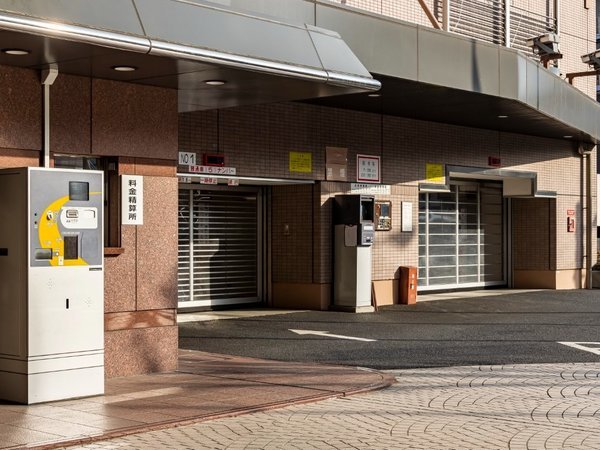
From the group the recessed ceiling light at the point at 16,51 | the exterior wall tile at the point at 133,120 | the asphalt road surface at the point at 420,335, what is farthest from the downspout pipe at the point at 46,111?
the asphalt road surface at the point at 420,335

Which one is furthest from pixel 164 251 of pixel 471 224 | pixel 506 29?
pixel 471 224

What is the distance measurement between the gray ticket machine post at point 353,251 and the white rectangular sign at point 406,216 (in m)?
1.88

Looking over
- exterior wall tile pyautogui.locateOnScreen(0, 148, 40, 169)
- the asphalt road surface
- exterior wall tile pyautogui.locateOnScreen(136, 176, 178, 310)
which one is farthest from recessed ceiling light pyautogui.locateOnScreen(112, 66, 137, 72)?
the asphalt road surface

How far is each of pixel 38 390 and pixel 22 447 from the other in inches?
66.0

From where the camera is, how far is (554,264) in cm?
2289

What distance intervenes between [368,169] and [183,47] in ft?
31.5

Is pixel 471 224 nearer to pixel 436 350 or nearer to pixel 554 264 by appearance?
pixel 554 264

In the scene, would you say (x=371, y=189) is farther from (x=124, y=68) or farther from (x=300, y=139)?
(x=124, y=68)

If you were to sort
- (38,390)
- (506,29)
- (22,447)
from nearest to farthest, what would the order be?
1. (22,447)
2. (38,390)
3. (506,29)

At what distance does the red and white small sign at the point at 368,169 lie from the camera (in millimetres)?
17984

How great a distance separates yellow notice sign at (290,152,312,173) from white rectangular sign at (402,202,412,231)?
267cm

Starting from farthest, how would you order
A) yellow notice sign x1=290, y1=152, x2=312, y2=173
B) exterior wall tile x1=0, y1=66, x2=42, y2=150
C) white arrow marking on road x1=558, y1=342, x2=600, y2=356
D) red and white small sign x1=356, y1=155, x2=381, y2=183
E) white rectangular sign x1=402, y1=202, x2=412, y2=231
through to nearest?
1. white rectangular sign x1=402, y1=202, x2=412, y2=231
2. red and white small sign x1=356, y1=155, x2=381, y2=183
3. yellow notice sign x1=290, y1=152, x2=312, y2=173
4. white arrow marking on road x1=558, y1=342, x2=600, y2=356
5. exterior wall tile x1=0, y1=66, x2=42, y2=150

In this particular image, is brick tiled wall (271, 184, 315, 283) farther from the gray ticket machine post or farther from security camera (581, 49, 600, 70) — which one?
security camera (581, 49, 600, 70)

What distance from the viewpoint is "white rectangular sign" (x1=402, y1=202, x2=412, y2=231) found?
1902 cm
